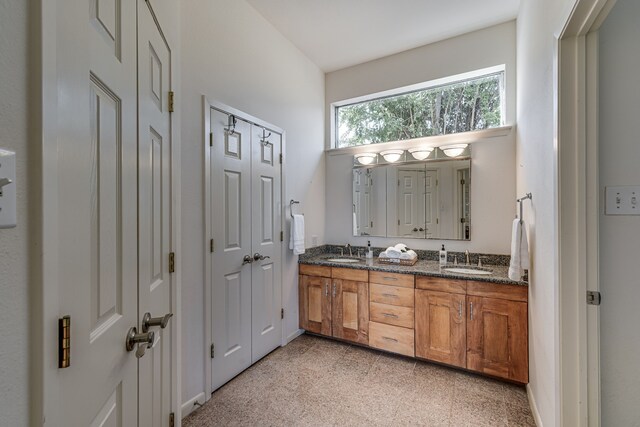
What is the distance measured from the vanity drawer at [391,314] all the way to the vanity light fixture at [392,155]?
1.55 metres

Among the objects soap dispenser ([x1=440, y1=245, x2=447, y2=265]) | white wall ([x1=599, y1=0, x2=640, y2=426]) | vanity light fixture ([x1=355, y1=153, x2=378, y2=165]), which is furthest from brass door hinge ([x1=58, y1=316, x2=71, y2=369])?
vanity light fixture ([x1=355, y1=153, x2=378, y2=165])

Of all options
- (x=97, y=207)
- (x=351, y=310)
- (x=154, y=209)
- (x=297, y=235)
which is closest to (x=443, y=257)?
(x=351, y=310)

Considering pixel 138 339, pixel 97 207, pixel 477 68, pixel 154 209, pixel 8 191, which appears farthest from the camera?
pixel 477 68

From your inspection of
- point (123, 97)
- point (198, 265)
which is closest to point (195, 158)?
point (198, 265)

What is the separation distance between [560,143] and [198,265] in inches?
83.8

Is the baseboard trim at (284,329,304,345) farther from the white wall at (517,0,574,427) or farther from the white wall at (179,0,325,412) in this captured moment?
the white wall at (517,0,574,427)

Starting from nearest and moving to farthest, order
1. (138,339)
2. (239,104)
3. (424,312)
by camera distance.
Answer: (138,339)
(239,104)
(424,312)

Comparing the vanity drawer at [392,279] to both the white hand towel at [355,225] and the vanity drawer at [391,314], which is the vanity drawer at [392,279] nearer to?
the vanity drawer at [391,314]

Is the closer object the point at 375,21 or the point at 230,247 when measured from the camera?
the point at 230,247

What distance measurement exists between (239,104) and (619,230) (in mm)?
2428

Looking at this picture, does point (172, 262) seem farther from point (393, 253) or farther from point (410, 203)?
point (410, 203)

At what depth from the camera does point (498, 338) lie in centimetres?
221

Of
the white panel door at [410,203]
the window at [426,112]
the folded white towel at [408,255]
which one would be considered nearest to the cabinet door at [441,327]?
the folded white towel at [408,255]

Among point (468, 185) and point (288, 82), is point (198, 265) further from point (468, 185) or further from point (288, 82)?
point (468, 185)
